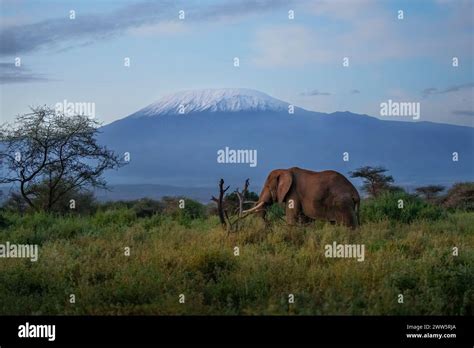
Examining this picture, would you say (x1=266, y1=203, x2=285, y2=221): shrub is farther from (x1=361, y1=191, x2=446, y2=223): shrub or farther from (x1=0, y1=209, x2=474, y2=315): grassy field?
(x1=361, y1=191, x2=446, y2=223): shrub

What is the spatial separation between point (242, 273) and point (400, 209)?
443 centimetres

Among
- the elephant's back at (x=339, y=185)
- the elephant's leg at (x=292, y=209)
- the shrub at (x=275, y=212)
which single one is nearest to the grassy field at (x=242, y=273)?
the elephant's back at (x=339, y=185)

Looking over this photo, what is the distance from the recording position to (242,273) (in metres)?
9.71

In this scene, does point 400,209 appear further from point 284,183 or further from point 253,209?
point 253,209

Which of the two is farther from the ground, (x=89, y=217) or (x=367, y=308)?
(x=89, y=217)

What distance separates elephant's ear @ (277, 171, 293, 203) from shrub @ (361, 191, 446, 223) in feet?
4.61

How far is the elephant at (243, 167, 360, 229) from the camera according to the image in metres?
12.3

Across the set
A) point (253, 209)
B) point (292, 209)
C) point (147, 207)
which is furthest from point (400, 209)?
point (147, 207)

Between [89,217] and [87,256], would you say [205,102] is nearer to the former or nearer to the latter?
[87,256]

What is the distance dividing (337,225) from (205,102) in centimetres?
306

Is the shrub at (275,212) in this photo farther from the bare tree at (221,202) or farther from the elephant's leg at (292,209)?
the bare tree at (221,202)

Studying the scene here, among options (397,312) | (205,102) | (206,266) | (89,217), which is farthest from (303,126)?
(89,217)

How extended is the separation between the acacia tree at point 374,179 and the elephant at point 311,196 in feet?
0.90
